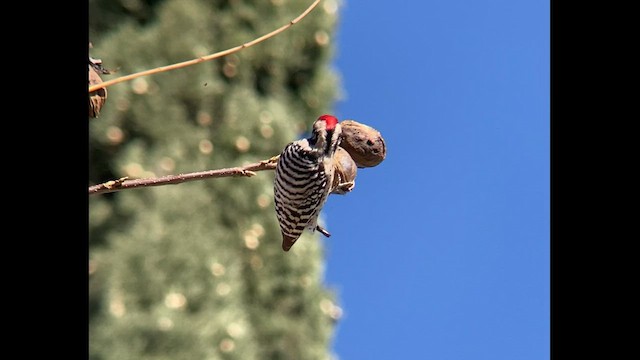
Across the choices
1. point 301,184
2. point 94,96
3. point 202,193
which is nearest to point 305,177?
point 301,184

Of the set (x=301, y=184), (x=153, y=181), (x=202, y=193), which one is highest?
(x=202, y=193)

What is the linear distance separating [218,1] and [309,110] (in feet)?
1.37

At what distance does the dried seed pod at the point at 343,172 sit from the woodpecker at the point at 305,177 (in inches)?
0.6

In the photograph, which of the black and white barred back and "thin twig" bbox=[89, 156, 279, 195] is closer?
"thin twig" bbox=[89, 156, 279, 195]

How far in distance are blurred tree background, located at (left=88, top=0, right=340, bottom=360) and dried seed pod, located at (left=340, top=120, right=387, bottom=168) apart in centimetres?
101

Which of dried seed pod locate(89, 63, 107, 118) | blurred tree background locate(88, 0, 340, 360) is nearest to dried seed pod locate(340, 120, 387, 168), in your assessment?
dried seed pod locate(89, 63, 107, 118)

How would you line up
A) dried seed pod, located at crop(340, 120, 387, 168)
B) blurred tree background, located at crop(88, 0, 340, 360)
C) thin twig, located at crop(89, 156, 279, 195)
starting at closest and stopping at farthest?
thin twig, located at crop(89, 156, 279, 195), dried seed pod, located at crop(340, 120, 387, 168), blurred tree background, located at crop(88, 0, 340, 360)

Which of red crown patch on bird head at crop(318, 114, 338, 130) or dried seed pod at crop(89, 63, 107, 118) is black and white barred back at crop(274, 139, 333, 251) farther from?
dried seed pod at crop(89, 63, 107, 118)

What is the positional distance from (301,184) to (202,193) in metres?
1.02

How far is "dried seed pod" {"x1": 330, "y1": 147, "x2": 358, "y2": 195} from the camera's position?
985mm

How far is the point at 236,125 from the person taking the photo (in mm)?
2006

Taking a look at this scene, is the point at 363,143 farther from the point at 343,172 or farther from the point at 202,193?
the point at 202,193

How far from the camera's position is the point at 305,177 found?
3.15 feet
